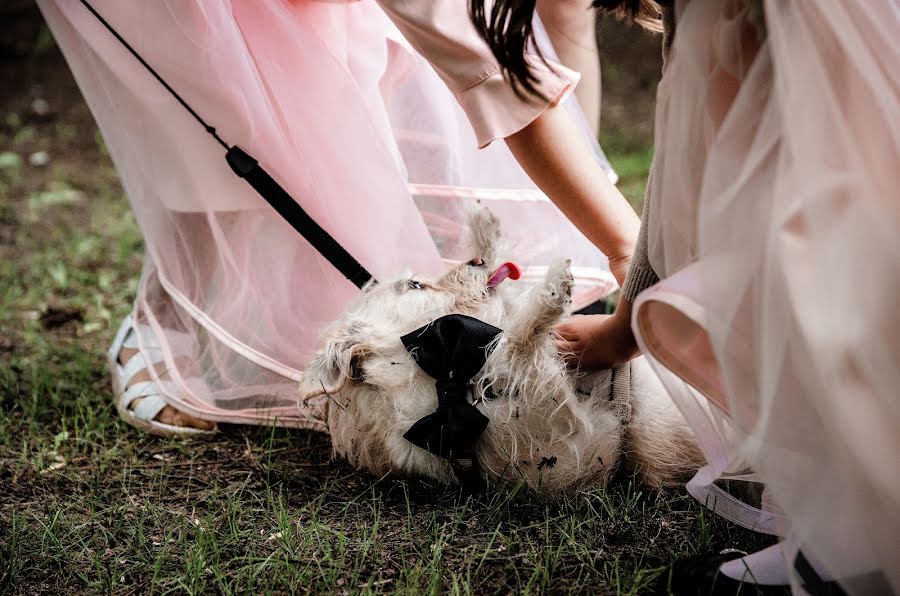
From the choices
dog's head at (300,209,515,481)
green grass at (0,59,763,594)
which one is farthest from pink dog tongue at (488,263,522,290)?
green grass at (0,59,763,594)

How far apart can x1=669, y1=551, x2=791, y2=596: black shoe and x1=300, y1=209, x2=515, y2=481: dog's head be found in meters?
0.44

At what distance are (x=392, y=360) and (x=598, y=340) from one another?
35 centimetres

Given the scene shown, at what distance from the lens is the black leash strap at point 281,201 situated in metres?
1.75

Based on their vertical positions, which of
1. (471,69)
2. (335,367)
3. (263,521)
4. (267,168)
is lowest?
(263,521)

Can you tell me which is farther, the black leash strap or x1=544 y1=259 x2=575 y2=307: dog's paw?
the black leash strap

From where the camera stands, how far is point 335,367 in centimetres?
148

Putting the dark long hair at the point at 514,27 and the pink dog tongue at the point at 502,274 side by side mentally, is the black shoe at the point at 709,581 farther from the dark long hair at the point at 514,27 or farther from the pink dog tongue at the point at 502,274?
the dark long hair at the point at 514,27

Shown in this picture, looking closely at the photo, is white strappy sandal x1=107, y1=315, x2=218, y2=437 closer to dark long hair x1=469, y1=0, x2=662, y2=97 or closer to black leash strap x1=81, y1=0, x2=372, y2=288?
black leash strap x1=81, y1=0, x2=372, y2=288

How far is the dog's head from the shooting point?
4.79 feet

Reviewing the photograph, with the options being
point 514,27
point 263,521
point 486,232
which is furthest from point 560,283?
point 263,521

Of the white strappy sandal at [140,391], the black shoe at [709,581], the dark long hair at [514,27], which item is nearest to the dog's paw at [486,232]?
the dark long hair at [514,27]

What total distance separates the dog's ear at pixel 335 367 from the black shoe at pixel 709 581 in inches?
23.9

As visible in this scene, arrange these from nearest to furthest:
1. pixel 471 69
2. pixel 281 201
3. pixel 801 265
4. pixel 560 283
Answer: pixel 801 265, pixel 560 283, pixel 471 69, pixel 281 201

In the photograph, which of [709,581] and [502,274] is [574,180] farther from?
[709,581]
